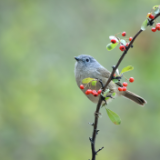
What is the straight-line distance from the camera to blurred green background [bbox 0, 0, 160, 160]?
Result: 4.79 metres

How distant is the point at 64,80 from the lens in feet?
16.8

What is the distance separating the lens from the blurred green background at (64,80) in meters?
4.79

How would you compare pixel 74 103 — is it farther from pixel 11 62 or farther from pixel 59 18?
pixel 59 18

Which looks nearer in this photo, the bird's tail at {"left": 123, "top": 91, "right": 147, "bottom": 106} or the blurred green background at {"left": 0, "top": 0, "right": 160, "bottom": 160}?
the bird's tail at {"left": 123, "top": 91, "right": 147, "bottom": 106}

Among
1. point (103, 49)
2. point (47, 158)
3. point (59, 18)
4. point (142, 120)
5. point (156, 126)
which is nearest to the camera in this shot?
point (47, 158)

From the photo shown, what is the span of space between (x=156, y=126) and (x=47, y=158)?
2455 millimetres

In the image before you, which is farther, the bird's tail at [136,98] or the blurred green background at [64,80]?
the blurred green background at [64,80]

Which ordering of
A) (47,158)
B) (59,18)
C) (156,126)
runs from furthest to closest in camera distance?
(59,18)
(156,126)
(47,158)

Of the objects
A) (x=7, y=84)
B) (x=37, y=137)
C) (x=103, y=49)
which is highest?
(x=103, y=49)

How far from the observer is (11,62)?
4883mm

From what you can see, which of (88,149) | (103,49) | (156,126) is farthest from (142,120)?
(103,49)

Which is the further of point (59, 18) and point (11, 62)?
point (59, 18)

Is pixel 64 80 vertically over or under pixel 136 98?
over

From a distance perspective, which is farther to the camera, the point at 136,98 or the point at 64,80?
the point at 64,80
